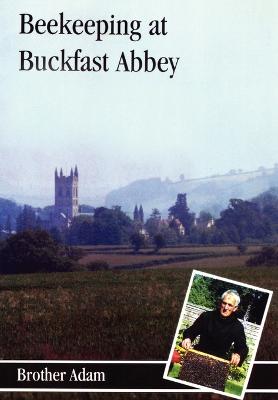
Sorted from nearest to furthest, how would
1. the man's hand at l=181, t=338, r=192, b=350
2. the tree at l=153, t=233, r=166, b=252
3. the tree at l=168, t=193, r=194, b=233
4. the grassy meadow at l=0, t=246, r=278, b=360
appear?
the man's hand at l=181, t=338, r=192, b=350 < the grassy meadow at l=0, t=246, r=278, b=360 < the tree at l=168, t=193, r=194, b=233 < the tree at l=153, t=233, r=166, b=252

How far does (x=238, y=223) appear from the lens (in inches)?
359

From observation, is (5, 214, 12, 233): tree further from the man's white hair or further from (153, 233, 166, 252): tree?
the man's white hair

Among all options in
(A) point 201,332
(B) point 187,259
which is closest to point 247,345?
(A) point 201,332

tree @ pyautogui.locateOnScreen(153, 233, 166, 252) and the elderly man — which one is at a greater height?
tree @ pyautogui.locateOnScreen(153, 233, 166, 252)

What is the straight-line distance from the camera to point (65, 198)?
9.12m

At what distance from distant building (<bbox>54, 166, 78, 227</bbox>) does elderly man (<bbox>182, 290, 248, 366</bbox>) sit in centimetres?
173

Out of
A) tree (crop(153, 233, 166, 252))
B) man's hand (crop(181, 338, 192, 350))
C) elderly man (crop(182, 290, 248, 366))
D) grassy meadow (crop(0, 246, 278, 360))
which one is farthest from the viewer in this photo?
tree (crop(153, 233, 166, 252))

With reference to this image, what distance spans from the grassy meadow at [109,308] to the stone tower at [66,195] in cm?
46

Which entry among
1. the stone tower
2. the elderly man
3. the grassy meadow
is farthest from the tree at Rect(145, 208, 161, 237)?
the elderly man

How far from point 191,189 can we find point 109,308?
1500 millimetres

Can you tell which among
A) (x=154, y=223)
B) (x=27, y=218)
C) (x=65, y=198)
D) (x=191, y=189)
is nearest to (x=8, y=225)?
(x=27, y=218)

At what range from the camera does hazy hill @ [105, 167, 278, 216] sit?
29.0ft

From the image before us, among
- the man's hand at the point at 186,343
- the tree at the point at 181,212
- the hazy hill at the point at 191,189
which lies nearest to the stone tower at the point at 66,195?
the hazy hill at the point at 191,189

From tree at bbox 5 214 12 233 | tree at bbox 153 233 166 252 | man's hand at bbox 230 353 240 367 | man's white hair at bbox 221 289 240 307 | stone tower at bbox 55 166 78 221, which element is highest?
stone tower at bbox 55 166 78 221
